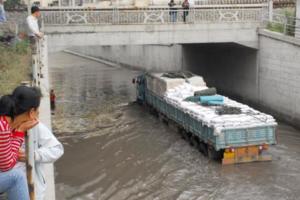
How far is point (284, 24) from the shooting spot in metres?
25.2

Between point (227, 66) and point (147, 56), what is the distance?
1269 cm

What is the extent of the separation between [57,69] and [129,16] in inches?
955

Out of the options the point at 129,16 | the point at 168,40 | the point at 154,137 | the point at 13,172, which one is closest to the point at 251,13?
the point at 168,40

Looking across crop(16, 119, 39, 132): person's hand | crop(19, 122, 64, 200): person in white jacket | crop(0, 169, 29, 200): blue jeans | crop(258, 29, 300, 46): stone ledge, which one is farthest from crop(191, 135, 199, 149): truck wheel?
crop(16, 119, 39, 132): person's hand

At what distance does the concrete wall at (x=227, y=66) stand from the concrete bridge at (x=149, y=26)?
184cm

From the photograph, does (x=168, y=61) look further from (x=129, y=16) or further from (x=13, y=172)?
(x=13, y=172)

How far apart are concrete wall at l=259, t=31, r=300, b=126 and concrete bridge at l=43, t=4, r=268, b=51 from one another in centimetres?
141

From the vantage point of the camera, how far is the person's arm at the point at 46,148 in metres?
4.49

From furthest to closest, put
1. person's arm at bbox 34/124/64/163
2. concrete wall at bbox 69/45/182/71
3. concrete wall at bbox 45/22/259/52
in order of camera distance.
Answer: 1. concrete wall at bbox 69/45/182/71
2. concrete wall at bbox 45/22/259/52
3. person's arm at bbox 34/124/64/163

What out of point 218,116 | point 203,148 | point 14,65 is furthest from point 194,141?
point 14,65

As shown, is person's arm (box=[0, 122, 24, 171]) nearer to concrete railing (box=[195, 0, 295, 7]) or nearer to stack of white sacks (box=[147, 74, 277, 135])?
stack of white sacks (box=[147, 74, 277, 135])

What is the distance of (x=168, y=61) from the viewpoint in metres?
40.6

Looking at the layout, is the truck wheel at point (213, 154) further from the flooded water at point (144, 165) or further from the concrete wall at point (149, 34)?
the concrete wall at point (149, 34)

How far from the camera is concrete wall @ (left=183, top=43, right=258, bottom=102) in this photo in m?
28.6
